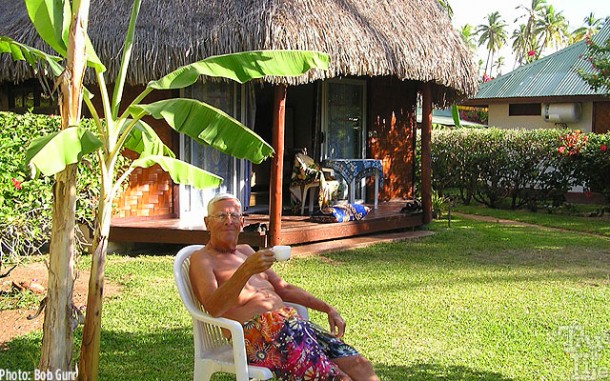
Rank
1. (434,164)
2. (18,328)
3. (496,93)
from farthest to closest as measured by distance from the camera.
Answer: (496,93) → (434,164) → (18,328)

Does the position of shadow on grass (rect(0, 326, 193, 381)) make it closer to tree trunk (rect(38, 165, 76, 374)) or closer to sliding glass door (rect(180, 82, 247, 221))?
tree trunk (rect(38, 165, 76, 374))

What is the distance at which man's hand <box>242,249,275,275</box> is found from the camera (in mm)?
3479

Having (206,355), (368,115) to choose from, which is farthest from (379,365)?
(368,115)

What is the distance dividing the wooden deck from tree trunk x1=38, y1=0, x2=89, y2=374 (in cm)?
509

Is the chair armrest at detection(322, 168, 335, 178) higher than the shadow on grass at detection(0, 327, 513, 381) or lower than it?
higher

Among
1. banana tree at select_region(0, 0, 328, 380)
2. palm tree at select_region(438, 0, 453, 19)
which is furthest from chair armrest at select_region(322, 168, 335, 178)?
banana tree at select_region(0, 0, 328, 380)

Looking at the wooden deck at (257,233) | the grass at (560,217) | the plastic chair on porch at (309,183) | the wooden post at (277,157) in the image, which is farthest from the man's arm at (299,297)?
the grass at (560,217)

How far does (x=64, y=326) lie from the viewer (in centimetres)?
370

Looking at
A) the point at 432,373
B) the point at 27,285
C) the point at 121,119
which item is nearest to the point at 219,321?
the point at 121,119

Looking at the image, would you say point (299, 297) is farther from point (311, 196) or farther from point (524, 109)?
point (524, 109)

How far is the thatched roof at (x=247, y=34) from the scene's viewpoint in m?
8.17

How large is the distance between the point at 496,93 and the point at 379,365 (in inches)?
705

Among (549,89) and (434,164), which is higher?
(549,89)

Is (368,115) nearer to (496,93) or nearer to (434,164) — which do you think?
(434,164)
